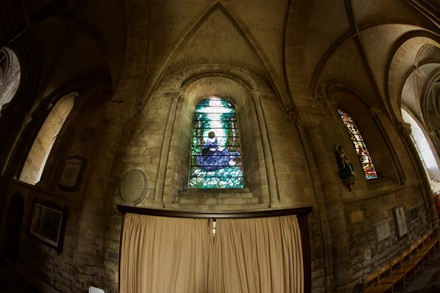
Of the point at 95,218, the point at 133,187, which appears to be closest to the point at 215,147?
the point at 133,187

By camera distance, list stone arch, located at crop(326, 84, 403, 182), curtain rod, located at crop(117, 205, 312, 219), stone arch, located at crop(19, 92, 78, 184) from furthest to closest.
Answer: stone arch, located at crop(19, 92, 78, 184)
stone arch, located at crop(326, 84, 403, 182)
curtain rod, located at crop(117, 205, 312, 219)

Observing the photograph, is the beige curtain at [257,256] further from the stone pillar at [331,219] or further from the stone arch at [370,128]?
the stone arch at [370,128]

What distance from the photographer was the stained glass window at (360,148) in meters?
7.10

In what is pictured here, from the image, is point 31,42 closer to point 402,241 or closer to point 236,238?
point 236,238

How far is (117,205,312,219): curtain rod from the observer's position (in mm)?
4426

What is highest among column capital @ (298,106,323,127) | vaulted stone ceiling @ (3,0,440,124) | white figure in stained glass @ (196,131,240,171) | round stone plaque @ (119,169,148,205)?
vaulted stone ceiling @ (3,0,440,124)

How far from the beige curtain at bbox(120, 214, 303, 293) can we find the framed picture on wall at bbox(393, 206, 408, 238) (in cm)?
348

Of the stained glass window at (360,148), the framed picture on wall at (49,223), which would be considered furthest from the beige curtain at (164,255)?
the stained glass window at (360,148)

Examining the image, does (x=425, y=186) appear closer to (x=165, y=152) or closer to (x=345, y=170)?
(x=345, y=170)

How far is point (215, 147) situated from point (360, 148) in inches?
215

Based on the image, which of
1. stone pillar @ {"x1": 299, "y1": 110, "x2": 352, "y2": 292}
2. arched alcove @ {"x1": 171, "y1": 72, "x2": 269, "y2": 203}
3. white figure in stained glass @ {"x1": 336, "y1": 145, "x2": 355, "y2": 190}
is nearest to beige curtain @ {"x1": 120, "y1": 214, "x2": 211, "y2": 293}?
arched alcove @ {"x1": 171, "y1": 72, "x2": 269, "y2": 203}

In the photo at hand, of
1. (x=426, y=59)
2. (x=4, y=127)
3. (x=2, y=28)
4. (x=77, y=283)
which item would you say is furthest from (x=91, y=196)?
(x=426, y=59)

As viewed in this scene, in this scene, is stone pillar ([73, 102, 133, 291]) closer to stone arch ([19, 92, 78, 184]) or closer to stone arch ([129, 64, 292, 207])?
stone arch ([129, 64, 292, 207])

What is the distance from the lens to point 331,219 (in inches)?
184
